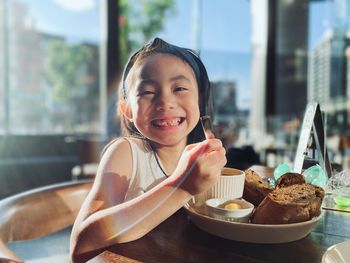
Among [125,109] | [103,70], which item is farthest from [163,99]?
[103,70]

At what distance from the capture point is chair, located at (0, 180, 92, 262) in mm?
917

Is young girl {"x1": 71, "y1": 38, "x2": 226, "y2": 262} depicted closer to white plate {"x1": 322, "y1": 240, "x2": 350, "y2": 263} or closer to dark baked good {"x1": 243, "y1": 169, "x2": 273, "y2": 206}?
dark baked good {"x1": 243, "y1": 169, "x2": 273, "y2": 206}

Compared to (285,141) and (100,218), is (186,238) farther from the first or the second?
(285,141)

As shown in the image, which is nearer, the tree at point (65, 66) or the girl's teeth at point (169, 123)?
the girl's teeth at point (169, 123)

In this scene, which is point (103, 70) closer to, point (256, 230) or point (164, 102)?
point (164, 102)

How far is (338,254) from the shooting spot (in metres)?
0.65

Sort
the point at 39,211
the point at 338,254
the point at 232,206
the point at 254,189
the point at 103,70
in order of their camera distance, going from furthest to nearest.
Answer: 1. the point at 103,70
2. the point at 39,211
3. the point at 254,189
4. the point at 232,206
5. the point at 338,254

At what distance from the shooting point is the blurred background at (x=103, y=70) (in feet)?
14.2

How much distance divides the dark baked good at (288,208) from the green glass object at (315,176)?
0.81 feet

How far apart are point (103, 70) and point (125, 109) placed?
3.80 m

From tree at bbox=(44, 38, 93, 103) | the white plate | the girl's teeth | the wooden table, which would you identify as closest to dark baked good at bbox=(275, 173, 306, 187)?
the wooden table

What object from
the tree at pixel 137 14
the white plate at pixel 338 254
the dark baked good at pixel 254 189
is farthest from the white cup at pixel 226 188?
the tree at pixel 137 14

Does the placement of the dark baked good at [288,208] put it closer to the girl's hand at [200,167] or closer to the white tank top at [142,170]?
the girl's hand at [200,167]

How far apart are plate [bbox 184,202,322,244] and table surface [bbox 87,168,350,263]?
0.05 feet
